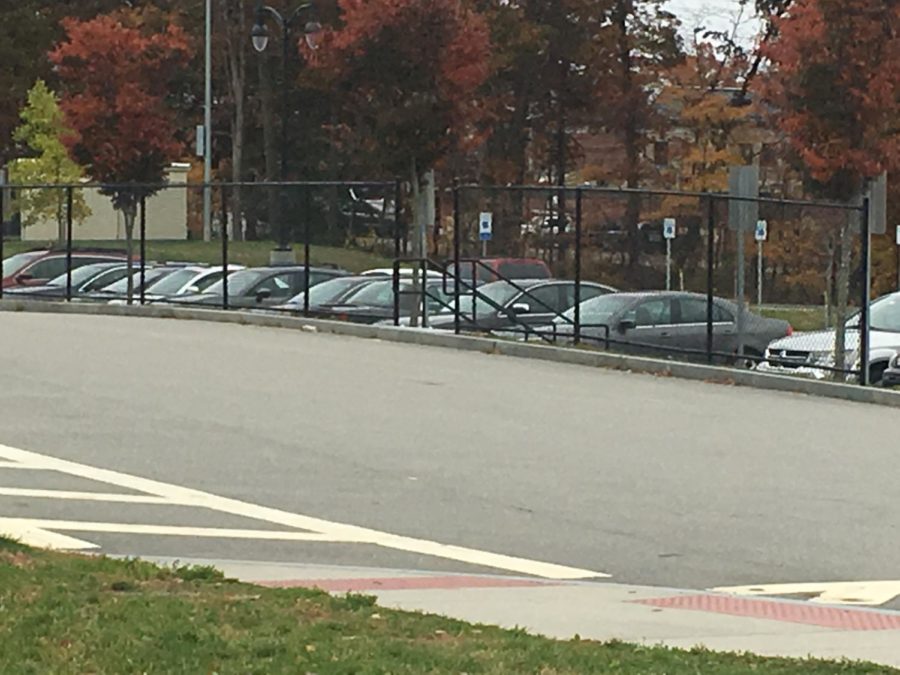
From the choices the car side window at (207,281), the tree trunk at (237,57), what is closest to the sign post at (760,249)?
the car side window at (207,281)

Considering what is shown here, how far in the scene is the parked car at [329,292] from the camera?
3312 centimetres

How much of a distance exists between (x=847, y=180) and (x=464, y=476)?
512 inches

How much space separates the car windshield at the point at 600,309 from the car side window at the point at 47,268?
17253 mm

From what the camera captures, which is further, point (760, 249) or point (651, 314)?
point (760, 249)

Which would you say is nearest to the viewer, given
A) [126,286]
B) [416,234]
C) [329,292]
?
[416,234]

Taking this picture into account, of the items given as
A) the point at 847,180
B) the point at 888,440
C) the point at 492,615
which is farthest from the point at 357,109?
the point at 492,615

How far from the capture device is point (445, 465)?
1714cm

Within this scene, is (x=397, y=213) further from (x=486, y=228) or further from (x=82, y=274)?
(x=82, y=274)

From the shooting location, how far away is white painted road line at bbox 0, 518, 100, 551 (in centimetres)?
1280

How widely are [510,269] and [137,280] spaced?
893cm

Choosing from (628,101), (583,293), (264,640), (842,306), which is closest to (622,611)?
(264,640)

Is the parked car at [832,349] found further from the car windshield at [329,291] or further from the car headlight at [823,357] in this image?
the car windshield at [329,291]

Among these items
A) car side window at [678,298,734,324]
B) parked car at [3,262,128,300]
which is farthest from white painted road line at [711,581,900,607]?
parked car at [3,262,128,300]

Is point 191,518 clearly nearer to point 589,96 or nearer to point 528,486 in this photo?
point 528,486
